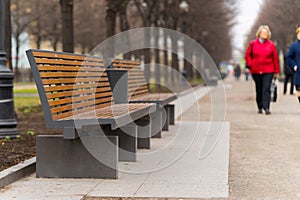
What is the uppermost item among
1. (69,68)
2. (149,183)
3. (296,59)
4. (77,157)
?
(296,59)

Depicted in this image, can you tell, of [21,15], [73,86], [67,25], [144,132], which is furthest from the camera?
[21,15]

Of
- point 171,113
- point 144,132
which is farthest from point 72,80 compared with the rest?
point 171,113

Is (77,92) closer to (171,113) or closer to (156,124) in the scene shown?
(156,124)

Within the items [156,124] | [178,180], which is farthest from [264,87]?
[178,180]

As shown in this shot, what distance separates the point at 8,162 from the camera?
782cm

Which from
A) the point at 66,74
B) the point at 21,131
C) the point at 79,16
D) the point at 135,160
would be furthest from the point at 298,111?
the point at 79,16

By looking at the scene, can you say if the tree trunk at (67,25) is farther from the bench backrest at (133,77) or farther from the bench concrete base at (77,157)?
the bench concrete base at (77,157)

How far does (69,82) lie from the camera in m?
7.72

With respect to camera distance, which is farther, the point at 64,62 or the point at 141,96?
the point at 141,96

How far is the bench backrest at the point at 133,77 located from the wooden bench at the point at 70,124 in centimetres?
262

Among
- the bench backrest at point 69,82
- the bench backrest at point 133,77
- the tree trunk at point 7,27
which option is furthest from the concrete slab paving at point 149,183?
the tree trunk at point 7,27

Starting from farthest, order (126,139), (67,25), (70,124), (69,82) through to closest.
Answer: (67,25) → (126,139) → (69,82) → (70,124)

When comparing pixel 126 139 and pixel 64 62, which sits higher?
pixel 64 62

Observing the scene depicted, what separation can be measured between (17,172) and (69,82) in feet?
3.84
